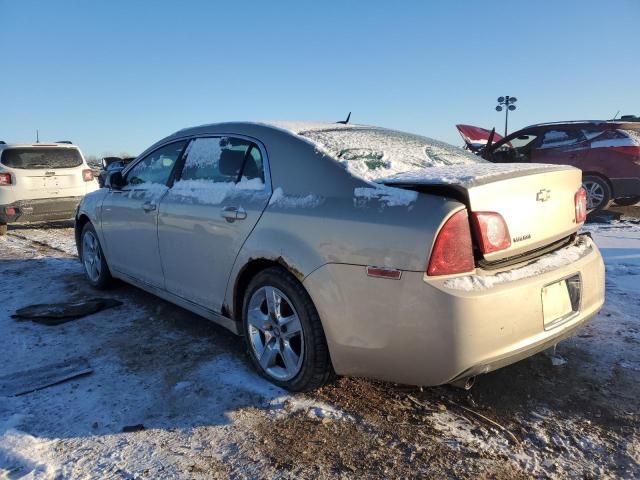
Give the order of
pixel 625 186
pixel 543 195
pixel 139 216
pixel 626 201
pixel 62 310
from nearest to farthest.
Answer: pixel 543 195 → pixel 139 216 → pixel 62 310 → pixel 625 186 → pixel 626 201

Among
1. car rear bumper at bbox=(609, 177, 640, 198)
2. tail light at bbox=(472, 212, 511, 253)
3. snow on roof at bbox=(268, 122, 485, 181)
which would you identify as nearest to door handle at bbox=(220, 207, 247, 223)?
snow on roof at bbox=(268, 122, 485, 181)

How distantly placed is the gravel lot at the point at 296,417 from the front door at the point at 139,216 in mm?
596

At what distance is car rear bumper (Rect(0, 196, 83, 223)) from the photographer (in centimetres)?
848

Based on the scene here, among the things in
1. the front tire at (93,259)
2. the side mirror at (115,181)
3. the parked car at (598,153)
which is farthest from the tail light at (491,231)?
the parked car at (598,153)

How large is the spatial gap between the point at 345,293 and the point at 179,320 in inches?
83.5

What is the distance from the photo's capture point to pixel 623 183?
26.7 feet

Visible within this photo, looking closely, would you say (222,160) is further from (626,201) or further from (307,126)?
(626,201)

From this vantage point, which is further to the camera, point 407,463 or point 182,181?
point 182,181

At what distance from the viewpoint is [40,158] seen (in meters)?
8.88

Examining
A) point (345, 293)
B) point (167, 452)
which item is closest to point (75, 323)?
point (167, 452)

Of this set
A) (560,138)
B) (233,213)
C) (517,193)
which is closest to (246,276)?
(233,213)

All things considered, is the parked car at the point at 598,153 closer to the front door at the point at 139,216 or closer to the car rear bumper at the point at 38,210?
the front door at the point at 139,216

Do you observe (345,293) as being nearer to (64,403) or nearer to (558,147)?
(64,403)

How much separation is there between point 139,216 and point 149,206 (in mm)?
212
